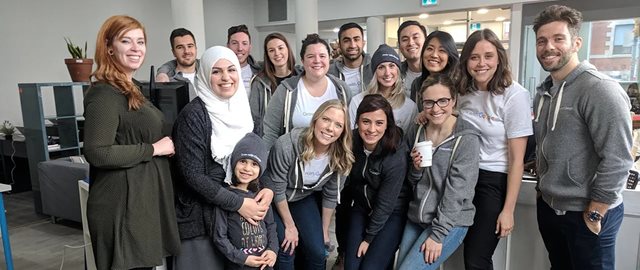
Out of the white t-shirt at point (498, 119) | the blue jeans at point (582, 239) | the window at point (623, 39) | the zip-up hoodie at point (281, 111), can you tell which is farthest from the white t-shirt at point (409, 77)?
the window at point (623, 39)

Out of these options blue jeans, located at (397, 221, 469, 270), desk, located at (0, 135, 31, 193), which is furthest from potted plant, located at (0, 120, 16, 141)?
blue jeans, located at (397, 221, 469, 270)

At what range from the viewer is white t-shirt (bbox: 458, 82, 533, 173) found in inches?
73.2

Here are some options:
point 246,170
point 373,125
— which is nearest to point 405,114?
point 373,125

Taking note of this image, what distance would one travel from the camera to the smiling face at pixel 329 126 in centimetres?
206

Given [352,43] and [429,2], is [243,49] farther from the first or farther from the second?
[429,2]

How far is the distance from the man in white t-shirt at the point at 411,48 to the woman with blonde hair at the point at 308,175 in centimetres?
73

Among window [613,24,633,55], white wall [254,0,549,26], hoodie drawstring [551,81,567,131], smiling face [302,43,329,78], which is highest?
white wall [254,0,549,26]

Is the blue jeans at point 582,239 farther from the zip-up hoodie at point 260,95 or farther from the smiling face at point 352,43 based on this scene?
the zip-up hoodie at point 260,95

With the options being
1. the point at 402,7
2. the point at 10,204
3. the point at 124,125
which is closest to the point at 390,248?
the point at 124,125

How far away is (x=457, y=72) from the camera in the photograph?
202 centimetres

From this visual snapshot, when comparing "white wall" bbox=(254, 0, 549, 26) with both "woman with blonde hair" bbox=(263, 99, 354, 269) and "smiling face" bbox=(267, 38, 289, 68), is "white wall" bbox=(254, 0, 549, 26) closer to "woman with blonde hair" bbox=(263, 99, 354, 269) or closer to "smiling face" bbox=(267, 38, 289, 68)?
"smiling face" bbox=(267, 38, 289, 68)

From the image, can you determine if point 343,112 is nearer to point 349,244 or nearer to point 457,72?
point 457,72

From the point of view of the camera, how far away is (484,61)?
188 cm

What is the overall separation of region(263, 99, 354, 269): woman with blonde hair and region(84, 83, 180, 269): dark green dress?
0.66m
